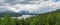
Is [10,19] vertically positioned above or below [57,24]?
above

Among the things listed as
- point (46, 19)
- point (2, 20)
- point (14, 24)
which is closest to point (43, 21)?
point (46, 19)

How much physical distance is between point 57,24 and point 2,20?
1486 mm

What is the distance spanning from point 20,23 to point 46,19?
730mm

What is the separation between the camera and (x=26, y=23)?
4.72m

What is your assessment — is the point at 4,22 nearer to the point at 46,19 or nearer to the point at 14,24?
the point at 14,24

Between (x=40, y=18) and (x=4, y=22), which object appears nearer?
(x=4, y=22)

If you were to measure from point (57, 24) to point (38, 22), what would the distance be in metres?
0.53

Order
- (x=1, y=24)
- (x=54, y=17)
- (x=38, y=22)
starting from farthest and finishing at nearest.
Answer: (x=54, y=17), (x=38, y=22), (x=1, y=24)

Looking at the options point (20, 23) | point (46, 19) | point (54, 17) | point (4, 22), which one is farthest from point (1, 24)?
point (54, 17)

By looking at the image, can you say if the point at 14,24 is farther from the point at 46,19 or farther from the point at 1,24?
the point at 46,19

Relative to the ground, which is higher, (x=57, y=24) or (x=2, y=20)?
(x=2, y=20)

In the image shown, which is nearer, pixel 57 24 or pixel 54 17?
pixel 57 24

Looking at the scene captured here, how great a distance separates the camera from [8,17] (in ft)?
14.8

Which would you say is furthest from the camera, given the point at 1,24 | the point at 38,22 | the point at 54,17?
the point at 54,17
